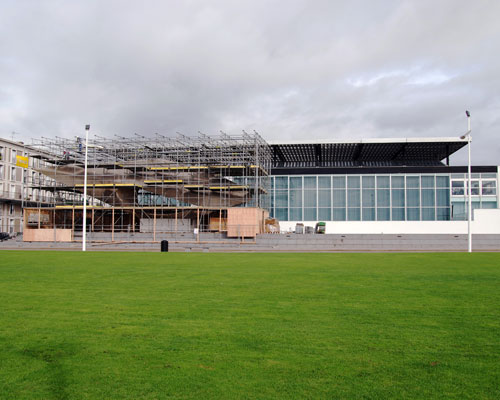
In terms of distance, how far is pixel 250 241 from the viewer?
128 feet

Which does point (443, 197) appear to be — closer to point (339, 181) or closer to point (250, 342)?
point (339, 181)

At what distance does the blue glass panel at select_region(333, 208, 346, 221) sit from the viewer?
5144 cm

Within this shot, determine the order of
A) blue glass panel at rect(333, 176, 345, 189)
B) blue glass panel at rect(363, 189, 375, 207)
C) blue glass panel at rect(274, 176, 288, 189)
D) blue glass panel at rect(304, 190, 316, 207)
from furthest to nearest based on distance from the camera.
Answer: blue glass panel at rect(274, 176, 288, 189)
blue glass panel at rect(304, 190, 316, 207)
blue glass panel at rect(333, 176, 345, 189)
blue glass panel at rect(363, 189, 375, 207)

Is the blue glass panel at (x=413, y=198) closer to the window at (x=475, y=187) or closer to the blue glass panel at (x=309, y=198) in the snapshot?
the window at (x=475, y=187)

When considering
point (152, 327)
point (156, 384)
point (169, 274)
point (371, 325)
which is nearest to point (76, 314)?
point (152, 327)

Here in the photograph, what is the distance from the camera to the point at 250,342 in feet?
19.4

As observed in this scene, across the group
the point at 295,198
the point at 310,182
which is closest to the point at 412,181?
the point at 310,182

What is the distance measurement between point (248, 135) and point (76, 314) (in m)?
39.2

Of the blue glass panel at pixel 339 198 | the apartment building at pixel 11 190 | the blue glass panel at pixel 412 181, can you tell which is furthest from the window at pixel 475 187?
the apartment building at pixel 11 190

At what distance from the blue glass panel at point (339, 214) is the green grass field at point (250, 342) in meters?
40.8

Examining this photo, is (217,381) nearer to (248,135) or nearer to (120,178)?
(248,135)

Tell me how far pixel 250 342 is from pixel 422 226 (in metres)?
47.1

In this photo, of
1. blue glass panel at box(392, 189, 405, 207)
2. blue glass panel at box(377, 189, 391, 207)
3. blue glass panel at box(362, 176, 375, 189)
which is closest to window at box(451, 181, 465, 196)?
blue glass panel at box(392, 189, 405, 207)

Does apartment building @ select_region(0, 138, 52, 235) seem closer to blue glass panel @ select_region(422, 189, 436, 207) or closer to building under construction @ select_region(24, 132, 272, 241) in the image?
building under construction @ select_region(24, 132, 272, 241)
